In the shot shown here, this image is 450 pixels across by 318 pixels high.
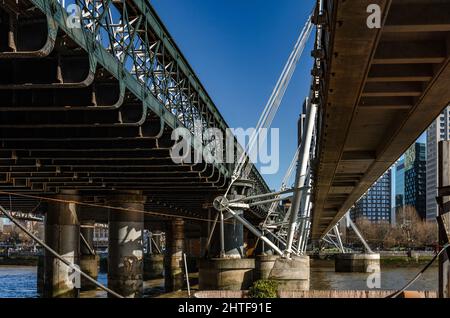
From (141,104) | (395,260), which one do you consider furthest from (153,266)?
(141,104)

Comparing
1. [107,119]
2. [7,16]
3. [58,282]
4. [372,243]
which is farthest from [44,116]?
[372,243]

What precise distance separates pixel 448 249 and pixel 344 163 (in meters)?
15.2

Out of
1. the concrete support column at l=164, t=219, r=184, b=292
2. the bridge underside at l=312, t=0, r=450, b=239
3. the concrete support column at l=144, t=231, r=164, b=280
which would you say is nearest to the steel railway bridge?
the bridge underside at l=312, t=0, r=450, b=239

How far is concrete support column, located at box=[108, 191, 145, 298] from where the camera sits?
4525cm

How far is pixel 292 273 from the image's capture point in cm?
3133

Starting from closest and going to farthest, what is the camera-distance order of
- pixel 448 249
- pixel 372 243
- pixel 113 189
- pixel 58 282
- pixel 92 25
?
pixel 448 249
pixel 92 25
pixel 58 282
pixel 113 189
pixel 372 243

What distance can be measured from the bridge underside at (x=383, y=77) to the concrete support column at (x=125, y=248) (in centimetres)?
2430

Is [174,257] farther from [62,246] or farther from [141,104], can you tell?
[141,104]

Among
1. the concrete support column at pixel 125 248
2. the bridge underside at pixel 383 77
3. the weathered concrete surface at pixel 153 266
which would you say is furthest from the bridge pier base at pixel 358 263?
the bridge underside at pixel 383 77

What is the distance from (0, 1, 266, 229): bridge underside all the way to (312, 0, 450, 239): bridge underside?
7635 millimetres

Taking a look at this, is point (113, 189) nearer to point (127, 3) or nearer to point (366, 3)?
point (127, 3)

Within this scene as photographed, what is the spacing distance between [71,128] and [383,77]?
58.6 ft

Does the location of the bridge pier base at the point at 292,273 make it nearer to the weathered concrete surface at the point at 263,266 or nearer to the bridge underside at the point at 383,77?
the bridge underside at the point at 383,77
